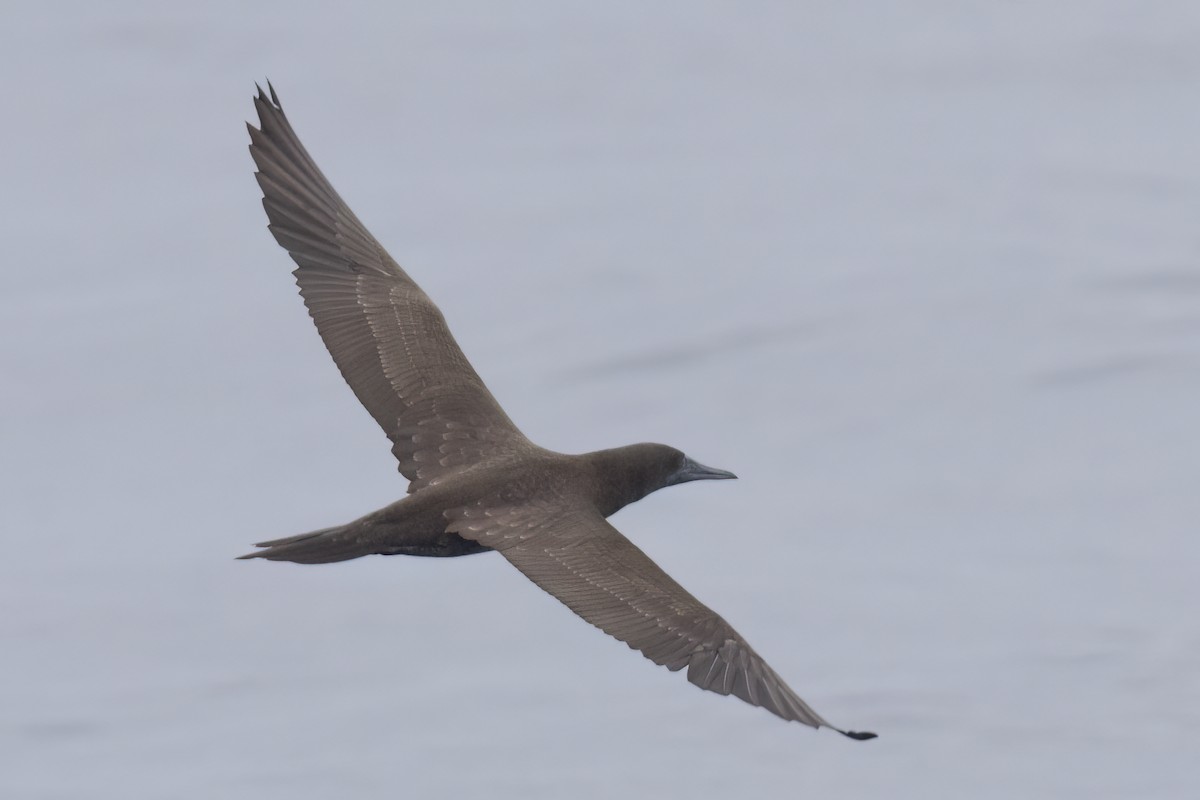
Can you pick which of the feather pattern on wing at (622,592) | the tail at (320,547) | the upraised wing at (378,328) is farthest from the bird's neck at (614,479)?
the tail at (320,547)

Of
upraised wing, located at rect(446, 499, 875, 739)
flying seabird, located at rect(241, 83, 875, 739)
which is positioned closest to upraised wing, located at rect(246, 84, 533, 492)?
flying seabird, located at rect(241, 83, 875, 739)

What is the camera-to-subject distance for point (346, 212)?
1510 centimetres

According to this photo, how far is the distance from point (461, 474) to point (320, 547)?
2.96 ft

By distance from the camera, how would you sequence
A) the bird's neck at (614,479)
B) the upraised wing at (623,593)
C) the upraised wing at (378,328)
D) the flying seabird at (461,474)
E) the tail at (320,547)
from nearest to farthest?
the upraised wing at (623,593) < the flying seabird at (461,474) < the tail at (320,547) < the bird's neck at (614,479) < the upraised wing at (378,328)

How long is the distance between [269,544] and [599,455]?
191cm

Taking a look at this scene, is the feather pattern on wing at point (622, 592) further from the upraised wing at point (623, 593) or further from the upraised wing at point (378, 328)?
the upraised wing at point (378, 328)

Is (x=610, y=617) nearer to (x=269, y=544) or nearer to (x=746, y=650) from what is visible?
(x=746, y=650)

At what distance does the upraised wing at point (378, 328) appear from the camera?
13953 millimetres

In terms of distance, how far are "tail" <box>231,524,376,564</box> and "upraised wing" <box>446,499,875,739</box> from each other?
20.1 inches

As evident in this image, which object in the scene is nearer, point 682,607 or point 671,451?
point 682,607

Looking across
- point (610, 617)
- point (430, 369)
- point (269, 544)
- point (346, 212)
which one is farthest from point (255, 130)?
point (610, 617)

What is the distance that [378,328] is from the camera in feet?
48.0

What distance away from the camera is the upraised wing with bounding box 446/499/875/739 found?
12.0 metres

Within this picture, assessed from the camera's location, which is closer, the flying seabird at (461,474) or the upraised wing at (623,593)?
the upraised wing at (623,593)
